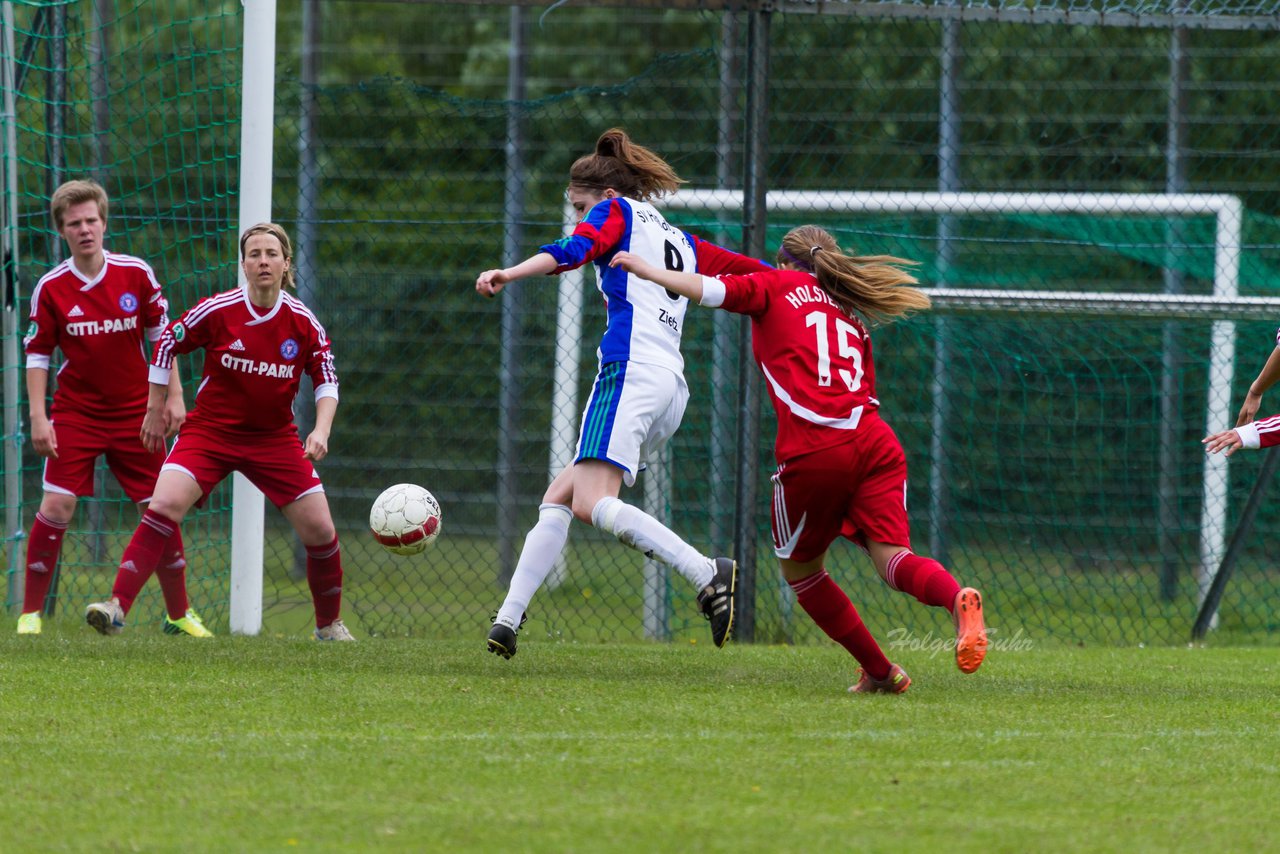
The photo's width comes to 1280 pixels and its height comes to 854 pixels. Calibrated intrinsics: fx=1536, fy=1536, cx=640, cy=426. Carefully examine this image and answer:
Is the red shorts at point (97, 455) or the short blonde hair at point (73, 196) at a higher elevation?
the short blonde hair at point (73, 196)

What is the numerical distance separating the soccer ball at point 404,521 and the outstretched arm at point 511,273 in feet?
4.32

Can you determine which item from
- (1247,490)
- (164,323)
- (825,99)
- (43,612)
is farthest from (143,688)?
(825,99)

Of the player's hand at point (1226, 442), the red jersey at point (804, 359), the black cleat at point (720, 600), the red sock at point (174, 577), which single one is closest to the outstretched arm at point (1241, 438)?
the player's hand at point (1226, 442)

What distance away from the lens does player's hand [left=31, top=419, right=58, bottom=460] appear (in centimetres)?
660

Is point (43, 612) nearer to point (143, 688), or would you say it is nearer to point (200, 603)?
point (200, 603)

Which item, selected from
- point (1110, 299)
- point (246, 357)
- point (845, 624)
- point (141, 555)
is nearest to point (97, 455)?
point (141, 555)

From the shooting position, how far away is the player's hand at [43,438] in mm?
6598

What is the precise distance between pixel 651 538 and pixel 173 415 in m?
2.38

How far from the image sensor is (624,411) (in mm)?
5516

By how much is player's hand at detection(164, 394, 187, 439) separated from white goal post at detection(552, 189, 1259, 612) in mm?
2518

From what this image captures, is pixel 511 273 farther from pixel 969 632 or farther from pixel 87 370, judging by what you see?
pixel 87 370

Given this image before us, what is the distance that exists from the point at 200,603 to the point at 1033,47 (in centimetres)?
1023

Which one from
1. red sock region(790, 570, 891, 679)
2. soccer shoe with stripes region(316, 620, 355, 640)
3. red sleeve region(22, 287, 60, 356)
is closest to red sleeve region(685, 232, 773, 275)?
red sock region(790, 570, 891, 679)

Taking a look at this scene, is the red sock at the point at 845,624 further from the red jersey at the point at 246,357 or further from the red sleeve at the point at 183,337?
the red sleeve at the point at 183,337
